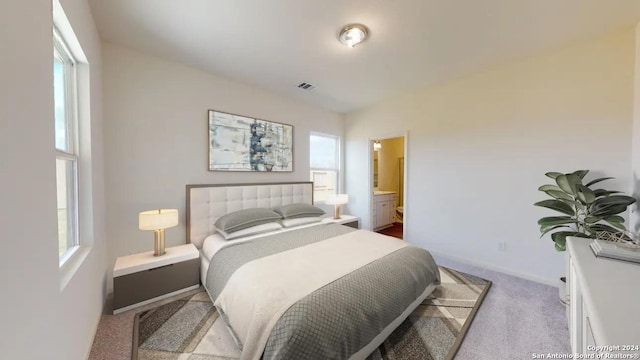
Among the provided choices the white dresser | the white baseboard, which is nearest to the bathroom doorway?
the white baseboard

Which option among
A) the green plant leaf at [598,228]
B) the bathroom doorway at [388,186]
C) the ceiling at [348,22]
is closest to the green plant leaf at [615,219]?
the green plant leaf at [598,228]

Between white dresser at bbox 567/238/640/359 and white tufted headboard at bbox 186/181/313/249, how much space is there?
10.2 feet

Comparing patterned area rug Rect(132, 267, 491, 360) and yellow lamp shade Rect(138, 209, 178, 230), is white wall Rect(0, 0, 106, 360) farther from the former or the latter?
yellow lamp shade Rect(138, 209, 178, 230)

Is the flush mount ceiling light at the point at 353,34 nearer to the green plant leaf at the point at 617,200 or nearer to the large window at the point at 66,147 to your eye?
the large window at the point at 66,147

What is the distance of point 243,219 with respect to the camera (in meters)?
2.77

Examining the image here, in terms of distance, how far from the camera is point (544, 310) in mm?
2102

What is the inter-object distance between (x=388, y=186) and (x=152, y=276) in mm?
5218

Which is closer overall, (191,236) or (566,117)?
(566,117)

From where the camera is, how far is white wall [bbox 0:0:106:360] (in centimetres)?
73

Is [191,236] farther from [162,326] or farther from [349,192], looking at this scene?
[349,192]

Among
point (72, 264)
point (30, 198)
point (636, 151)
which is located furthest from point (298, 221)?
point (636, 151)

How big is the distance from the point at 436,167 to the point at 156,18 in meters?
3.73

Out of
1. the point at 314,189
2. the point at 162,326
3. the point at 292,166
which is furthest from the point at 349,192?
the point at 162,326

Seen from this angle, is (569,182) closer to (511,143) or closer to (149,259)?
(511,143)
